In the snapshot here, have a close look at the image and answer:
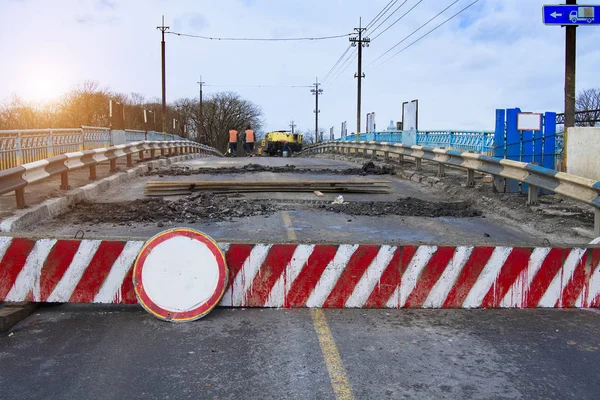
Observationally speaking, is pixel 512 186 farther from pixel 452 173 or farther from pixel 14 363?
pixel 14 363

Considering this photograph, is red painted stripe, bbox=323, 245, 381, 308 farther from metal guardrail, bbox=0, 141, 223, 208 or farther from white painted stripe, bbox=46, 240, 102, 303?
metal guardrail, bbox=0, 141, 223, 208

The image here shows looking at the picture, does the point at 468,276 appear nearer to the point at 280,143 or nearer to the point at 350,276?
the point at 350,276

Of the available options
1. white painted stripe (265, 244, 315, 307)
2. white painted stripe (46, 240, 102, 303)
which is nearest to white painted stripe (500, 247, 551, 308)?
white painted stripe (265, 244, 315, 307)

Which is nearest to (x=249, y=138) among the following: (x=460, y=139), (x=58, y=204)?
(x=460, y=139)

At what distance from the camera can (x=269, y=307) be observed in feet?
17.4

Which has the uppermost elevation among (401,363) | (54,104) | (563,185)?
(54,104)

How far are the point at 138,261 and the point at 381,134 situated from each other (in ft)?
83.0

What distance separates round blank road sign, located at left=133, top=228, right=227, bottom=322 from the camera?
4.97m

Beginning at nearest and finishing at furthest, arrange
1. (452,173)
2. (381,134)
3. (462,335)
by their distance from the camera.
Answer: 1. (462,335)
2. (452,173)
3. (381,134)

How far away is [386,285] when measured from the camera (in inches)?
209

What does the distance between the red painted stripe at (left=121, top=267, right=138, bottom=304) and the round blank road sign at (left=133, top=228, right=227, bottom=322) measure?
0.51 feet

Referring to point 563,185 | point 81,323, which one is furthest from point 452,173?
point 81,323

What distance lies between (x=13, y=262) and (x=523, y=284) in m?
4.53

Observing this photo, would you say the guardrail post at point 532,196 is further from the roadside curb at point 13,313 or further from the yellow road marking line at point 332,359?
the roadside curb at point 13,313
